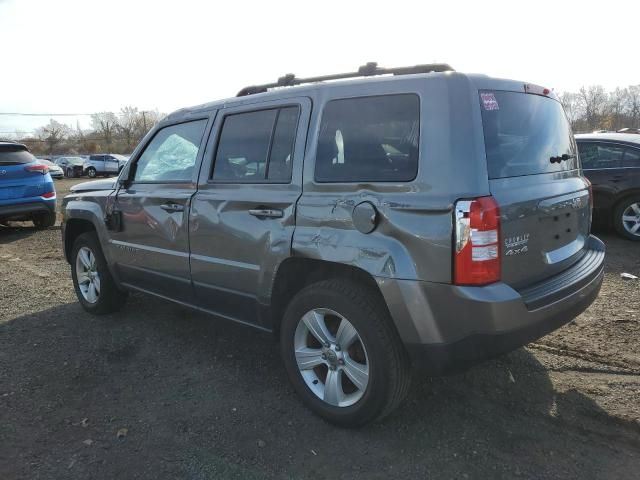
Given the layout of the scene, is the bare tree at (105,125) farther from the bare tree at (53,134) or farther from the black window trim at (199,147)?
the black window trim at (199,147)

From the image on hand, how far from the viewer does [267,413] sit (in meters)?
3.14

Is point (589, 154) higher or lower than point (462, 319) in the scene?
higher

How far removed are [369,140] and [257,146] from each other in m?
0.91

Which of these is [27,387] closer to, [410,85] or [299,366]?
[299,366]

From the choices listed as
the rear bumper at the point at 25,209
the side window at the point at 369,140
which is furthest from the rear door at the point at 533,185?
the rear bumper at the point at 25,209

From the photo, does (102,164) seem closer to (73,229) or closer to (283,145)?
(73,229)

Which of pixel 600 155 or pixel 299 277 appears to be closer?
pixel 299 277

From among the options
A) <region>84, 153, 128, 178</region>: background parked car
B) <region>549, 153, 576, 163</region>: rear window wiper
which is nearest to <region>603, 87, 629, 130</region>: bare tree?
<region>84, 153, 128, 178</region>: background parked car

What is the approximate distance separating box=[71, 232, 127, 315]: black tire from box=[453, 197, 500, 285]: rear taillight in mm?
3540

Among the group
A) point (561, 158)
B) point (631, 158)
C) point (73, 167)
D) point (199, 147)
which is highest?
point (199, 147)

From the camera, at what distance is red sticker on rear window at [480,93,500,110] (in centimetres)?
258

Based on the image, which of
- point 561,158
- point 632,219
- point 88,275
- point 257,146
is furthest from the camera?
point 632,219

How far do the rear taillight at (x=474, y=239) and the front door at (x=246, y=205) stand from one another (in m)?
1.02

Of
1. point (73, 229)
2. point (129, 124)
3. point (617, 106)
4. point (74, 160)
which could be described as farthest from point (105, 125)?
point (73, 229)
